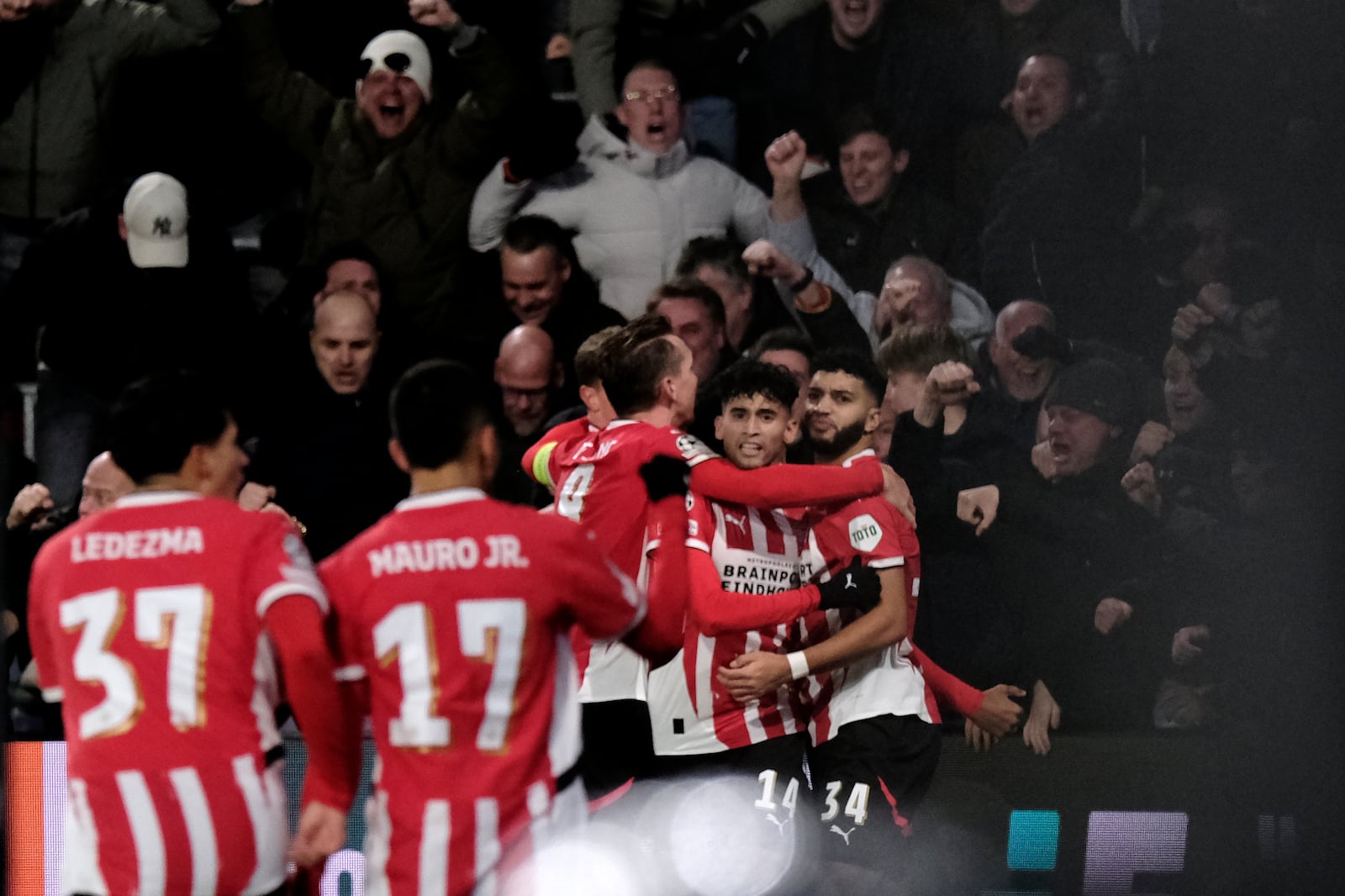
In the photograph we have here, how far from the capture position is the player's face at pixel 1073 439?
5.93 meters

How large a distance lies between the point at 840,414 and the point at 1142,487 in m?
1.91

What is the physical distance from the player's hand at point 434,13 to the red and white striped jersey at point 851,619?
2.67 m

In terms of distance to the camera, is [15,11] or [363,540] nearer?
[363,540]

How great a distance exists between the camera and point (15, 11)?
234 inches

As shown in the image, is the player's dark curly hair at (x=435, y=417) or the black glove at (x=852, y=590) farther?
the black glove at (x=852, y=590)

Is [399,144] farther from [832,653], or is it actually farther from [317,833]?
[317,833]

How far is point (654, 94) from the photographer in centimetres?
601

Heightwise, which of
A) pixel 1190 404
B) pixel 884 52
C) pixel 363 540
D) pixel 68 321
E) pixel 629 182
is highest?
pixel 884 52

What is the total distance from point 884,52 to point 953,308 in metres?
1.16

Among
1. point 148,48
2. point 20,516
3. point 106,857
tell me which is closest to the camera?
point 106,857

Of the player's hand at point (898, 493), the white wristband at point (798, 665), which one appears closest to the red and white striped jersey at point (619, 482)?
the white wristband at point (798, 665)

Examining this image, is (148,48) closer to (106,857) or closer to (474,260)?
(474,260)

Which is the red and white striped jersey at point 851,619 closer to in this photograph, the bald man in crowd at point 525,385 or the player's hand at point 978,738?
the player's hand at point 978,738

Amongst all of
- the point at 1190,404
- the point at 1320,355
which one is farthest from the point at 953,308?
the point at 1320,355
